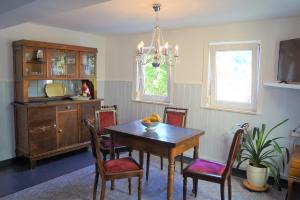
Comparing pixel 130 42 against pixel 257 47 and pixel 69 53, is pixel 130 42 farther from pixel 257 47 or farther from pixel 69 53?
pixel 257 47

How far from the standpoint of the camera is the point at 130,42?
15.2 feet

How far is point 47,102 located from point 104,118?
37.0 inches

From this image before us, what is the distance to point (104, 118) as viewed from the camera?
11.8ft

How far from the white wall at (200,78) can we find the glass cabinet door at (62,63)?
1029mm

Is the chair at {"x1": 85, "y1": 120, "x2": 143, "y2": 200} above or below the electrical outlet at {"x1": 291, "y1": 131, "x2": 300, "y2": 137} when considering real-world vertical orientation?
below

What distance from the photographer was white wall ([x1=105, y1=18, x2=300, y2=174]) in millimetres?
3141

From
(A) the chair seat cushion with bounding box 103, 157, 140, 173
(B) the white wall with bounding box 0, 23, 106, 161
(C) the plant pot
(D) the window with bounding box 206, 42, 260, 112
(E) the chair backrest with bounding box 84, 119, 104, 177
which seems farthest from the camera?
(B) the white wall with bounding box 0, 23, 106, 161

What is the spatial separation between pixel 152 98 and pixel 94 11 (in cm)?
202

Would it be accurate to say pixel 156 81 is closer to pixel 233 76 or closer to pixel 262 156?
pixel 233 76

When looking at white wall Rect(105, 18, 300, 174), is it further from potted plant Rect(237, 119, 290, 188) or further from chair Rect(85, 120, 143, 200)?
chair Rect(85, 120, 143, 200)

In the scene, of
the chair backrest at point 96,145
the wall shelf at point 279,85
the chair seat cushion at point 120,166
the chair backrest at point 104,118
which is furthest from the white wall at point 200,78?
the chair backrest at point 96,145

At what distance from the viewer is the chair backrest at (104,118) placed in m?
3.53

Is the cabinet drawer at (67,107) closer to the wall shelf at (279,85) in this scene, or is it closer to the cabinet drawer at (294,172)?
the wall shelf at (279,85)

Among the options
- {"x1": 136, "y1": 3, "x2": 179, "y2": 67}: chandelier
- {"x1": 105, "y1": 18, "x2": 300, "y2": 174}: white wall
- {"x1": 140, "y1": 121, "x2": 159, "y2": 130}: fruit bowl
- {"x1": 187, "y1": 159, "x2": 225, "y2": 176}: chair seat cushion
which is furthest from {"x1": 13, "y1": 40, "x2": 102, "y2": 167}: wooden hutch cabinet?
{"x1": 187, "y1": 159, "x2": 225, "y2": 176}: chair seat cushion
